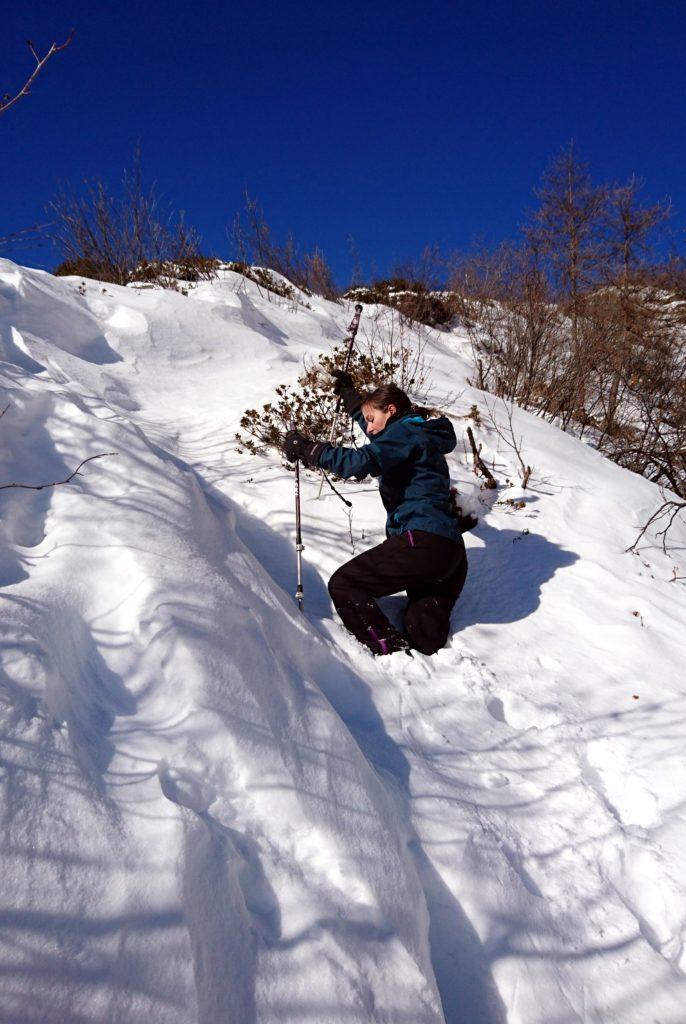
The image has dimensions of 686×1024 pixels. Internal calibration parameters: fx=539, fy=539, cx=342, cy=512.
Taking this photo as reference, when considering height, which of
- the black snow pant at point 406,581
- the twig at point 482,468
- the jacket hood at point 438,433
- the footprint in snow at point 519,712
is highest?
the jacket hood at point 438,433

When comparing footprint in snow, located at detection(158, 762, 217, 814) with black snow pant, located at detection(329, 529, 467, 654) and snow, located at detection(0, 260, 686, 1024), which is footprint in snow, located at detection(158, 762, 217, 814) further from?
black snow pant, located at detection(329, 529, 467, 654)

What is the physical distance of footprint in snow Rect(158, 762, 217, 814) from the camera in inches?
59.9

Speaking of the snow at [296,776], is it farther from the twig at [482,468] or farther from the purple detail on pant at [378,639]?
the twig at [482,468]

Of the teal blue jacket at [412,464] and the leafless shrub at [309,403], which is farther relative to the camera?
the leafless shrub at [309,403]

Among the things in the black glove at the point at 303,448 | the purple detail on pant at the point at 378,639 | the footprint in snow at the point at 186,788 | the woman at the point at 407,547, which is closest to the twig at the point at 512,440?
the woman at the point at 407,547

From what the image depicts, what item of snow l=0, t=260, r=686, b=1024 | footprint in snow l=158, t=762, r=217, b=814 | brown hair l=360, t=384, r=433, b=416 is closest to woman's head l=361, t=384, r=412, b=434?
brown hair l=360, t=384, r=433, b=416

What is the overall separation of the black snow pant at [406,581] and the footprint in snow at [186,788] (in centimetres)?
150

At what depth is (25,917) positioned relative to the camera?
1.10 metres

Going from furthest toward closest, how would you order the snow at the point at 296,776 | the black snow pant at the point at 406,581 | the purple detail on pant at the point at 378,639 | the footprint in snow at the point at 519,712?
the black snow pant at the point at 406,581, the purple detail on pant at the point at 378,639, the footprint in snow at the point at 519,712, the snow at the point at 296,776

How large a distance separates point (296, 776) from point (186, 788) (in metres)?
0.36

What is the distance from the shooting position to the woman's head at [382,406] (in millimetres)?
3367

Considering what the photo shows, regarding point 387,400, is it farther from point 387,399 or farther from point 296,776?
point 296,776

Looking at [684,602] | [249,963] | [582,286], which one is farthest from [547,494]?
[582,286]

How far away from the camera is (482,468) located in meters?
5.06
